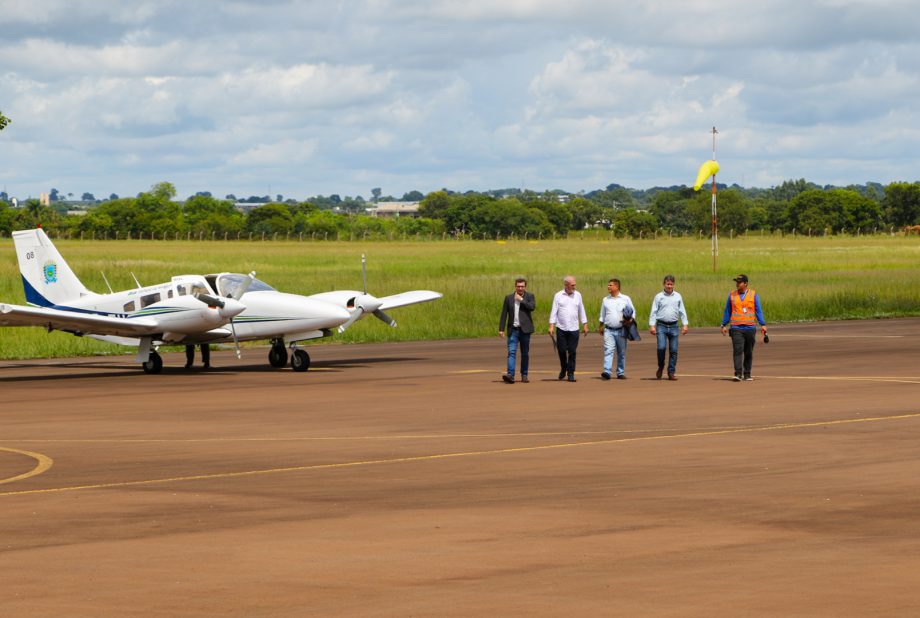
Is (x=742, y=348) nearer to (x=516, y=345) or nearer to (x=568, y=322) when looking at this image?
(x=568, y=322)

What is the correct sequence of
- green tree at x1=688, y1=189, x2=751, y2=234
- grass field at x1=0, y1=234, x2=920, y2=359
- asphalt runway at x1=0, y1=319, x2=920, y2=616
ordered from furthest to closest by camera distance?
1. green tree at x1=688, y1=189, x2=751, y2=234
2. grass field at x1=0, y1=234, x2=920, y2=359
3. asphalt runway at x1=0, y1=319, x2=920, y2=616

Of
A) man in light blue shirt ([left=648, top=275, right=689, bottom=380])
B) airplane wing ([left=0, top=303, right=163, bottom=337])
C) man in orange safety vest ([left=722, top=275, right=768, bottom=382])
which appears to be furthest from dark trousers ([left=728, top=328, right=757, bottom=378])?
airplane wing ([left=0, top=303, right=163, bottom=337])

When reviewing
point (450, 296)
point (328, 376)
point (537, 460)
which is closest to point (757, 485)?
point (537, 460)

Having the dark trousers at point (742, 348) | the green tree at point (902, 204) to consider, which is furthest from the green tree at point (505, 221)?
the dark trousers at point (742, 348)

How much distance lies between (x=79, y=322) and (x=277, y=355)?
4.18 m

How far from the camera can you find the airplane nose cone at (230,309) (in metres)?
29.4

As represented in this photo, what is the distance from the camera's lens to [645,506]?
12367mm

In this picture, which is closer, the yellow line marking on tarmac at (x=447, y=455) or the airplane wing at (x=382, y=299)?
the yellow line marking on tarmac at (x=447, y=455)

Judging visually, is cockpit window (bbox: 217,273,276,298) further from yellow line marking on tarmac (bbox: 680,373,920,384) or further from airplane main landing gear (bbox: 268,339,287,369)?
yellow line marking on tarmac (bbox: 680,373,920,384)

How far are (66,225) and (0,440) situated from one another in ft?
545

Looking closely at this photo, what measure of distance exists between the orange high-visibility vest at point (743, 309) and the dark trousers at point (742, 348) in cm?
15

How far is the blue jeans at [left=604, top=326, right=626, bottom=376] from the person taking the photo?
26.3m

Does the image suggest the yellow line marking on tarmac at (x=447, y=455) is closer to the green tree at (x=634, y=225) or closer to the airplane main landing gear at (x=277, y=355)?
the airplane main landing gear at (x=277, y=355)

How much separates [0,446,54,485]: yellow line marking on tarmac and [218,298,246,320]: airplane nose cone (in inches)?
468
